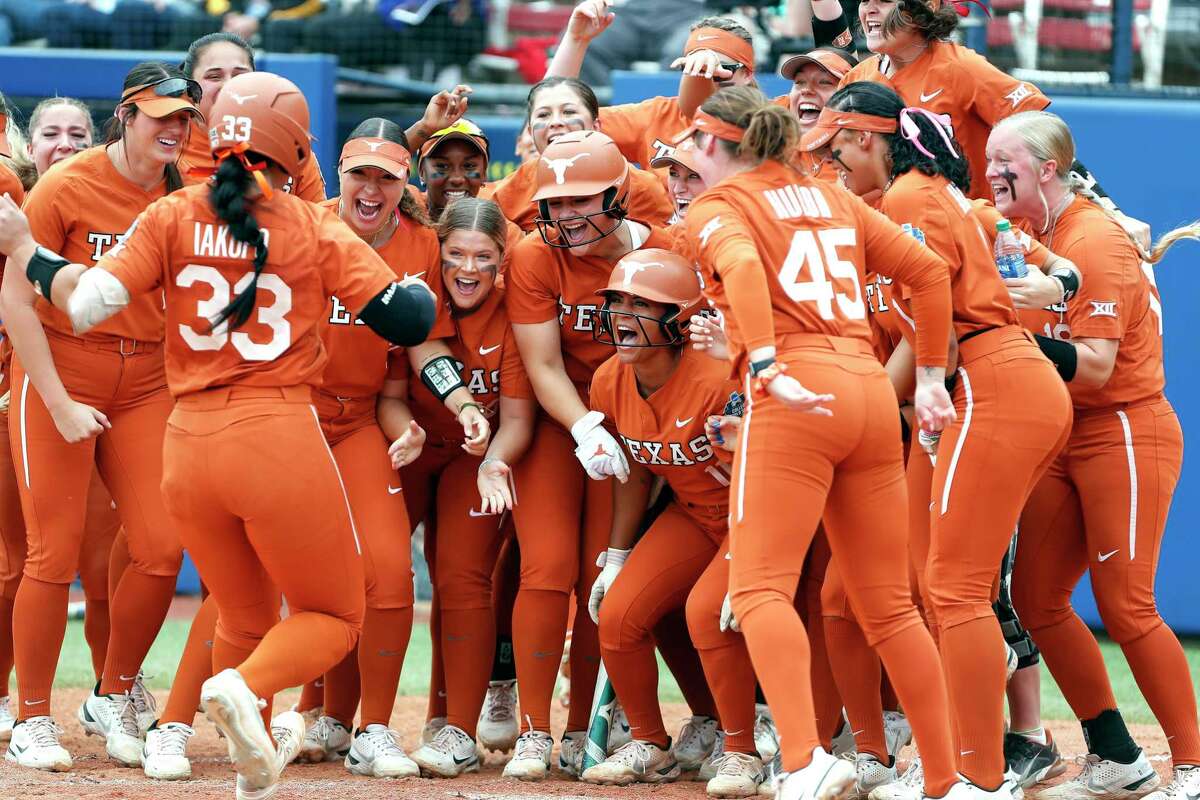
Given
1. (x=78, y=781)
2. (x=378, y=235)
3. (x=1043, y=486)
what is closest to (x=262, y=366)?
(x=378, y=235)

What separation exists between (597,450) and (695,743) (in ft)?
3.62

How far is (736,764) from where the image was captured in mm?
4684

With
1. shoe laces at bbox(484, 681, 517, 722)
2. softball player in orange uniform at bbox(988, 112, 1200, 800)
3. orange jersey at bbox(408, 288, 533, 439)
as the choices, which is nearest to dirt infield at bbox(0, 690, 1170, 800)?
shoe laces at bbox(484, 681, 517, 722)

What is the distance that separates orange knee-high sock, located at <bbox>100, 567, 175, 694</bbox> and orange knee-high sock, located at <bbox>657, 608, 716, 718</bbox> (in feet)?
5.32

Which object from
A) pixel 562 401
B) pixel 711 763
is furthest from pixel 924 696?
pixel 562 401

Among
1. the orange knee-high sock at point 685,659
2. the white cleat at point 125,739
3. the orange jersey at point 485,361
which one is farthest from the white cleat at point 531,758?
the white cleat at point 125,739

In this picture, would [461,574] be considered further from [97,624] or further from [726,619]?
[97,624]

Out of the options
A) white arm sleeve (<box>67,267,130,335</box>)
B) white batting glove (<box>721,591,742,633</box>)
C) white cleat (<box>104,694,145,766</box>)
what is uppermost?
white arm sleeve (<box>67,267,130,335</box>)

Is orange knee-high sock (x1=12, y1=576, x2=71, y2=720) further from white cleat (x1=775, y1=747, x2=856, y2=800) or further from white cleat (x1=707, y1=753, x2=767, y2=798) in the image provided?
white cleat (x1=775, y1=747, x2=856, y2=800)

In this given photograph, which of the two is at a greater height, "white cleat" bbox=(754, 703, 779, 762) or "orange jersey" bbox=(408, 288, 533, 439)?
"orange jersey" bbox=(408, 288, 533, 439)

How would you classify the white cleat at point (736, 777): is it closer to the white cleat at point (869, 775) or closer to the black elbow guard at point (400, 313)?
the white cleat at point (869, 775)

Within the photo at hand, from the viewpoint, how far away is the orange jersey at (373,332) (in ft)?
16.4

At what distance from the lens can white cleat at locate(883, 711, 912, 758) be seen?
5.05 meters

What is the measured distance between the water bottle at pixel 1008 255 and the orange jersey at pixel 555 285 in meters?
1.21
